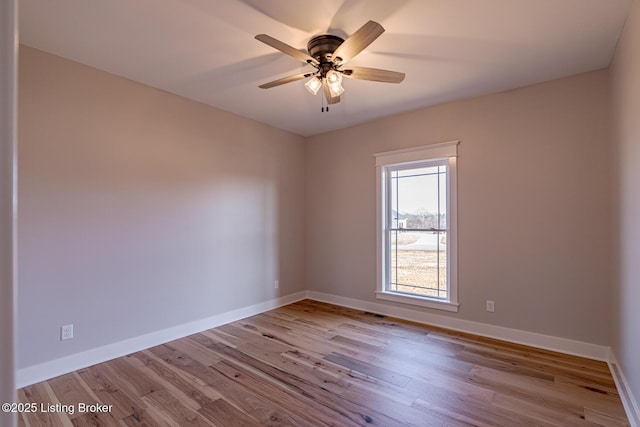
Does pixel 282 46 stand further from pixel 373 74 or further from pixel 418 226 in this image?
pixel 418 226

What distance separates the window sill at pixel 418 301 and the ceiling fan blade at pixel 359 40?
289 cm

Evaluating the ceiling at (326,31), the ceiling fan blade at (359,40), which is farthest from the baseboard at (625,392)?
the ceiling fan blade at (359,40)

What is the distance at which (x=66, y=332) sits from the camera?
2695 millimetres

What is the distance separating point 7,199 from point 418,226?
13.3ft

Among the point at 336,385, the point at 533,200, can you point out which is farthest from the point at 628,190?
the point at 336,385

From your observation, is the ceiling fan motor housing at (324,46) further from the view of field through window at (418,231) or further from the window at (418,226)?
the view of field through window at (418,231)

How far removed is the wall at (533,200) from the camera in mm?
2912

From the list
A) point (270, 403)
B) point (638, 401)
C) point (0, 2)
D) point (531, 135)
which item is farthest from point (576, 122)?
point (0, 2)

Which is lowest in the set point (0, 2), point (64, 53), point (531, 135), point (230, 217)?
point (230, 217)

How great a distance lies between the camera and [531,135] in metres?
3.21

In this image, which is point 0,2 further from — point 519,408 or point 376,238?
point 376,238

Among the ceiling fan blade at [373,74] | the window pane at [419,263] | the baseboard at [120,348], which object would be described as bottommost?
the baseboard at [120,348]

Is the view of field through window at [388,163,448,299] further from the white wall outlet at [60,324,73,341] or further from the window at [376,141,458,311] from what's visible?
the white wall outlet at [60,324,73,341]

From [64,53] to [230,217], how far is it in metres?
2.17
